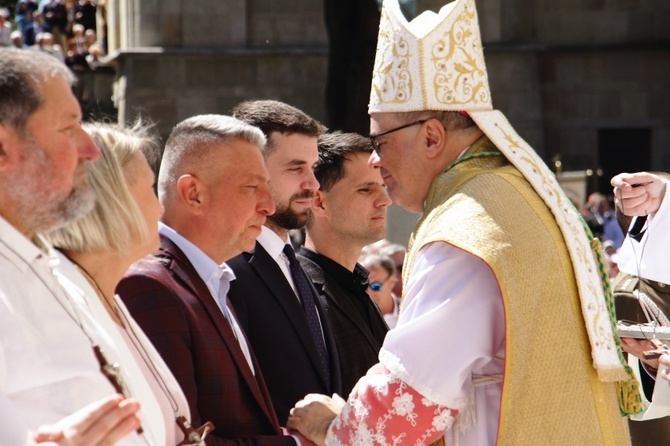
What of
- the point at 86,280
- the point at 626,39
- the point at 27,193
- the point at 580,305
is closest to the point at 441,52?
the point at 580,305

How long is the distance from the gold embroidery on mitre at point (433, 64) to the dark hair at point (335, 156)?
108 centimetres

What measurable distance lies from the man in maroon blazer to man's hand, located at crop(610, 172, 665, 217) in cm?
183

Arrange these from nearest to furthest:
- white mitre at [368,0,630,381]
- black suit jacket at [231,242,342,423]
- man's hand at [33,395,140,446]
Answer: man's hand at [33,395,140,446] < white mitre at [368,0,630,381] < black suit jacket at [231,242,342,423]

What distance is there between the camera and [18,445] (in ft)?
7.28

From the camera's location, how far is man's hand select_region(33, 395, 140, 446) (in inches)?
86.7

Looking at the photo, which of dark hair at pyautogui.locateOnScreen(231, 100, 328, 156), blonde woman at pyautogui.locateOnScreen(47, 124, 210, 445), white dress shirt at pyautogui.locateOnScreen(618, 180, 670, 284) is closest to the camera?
blonde woman at pyautogui.locateOnScreen(47, 124, 210, 445)

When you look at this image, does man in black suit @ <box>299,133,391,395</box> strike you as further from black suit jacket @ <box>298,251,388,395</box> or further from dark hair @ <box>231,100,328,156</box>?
dark hair @ <box>231,100,328,156</box>

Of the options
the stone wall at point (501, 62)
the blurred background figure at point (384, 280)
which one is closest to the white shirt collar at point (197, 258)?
the blurred background figure at point (384, 280)

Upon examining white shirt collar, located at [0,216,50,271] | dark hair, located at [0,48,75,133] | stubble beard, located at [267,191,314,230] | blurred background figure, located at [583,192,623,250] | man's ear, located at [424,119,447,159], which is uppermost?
dark hair, located at [0,48,75,133]

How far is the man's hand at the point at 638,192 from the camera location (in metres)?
4.98

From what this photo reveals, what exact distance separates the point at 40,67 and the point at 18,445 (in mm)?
800

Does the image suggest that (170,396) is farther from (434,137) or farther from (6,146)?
(434,137)

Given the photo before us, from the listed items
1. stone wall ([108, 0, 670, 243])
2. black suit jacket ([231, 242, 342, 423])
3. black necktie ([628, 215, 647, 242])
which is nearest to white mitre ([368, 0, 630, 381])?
black suit jacket ([231, 242, 342, 423])

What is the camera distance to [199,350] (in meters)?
3.34
